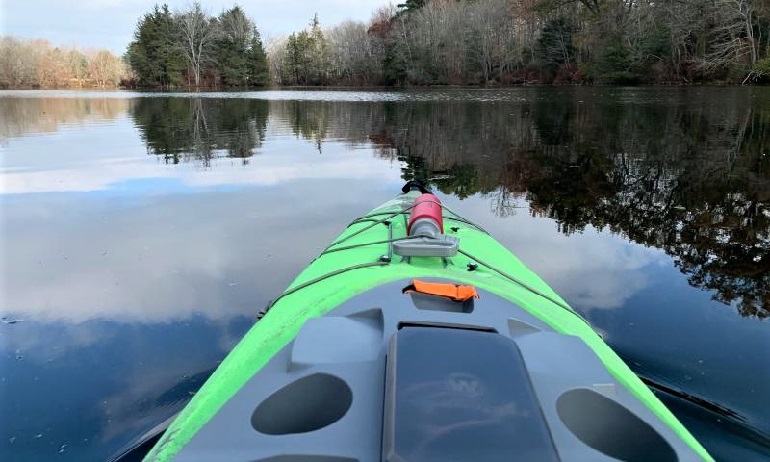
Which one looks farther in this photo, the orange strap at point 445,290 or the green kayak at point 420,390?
the orange strap at point 445,290

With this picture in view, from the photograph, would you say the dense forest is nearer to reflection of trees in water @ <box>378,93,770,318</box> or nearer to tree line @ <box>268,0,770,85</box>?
tree line @ <box>268,0,770,85</box>

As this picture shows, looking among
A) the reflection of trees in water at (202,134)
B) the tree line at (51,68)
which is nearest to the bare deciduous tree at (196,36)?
the tree line at (51,68)

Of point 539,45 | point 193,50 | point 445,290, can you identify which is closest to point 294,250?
A: point 445,290

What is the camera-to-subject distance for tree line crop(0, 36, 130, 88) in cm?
5906

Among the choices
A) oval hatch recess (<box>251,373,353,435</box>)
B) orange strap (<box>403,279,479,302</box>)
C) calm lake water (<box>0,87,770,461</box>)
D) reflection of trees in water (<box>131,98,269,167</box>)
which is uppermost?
reflection of trees in water (<box>131,98,269,167</box>)

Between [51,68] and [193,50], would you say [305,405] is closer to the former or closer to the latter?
[193,50]

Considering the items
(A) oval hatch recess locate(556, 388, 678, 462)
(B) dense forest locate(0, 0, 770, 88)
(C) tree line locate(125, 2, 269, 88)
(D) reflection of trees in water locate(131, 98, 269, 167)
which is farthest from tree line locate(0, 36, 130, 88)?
(A) oval hatch recess locate(556, 388, 678, 462)

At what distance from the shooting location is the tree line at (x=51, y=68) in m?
59.1

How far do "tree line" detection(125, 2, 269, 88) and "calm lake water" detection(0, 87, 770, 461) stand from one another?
47158mm

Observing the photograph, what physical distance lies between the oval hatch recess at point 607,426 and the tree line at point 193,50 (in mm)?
59306

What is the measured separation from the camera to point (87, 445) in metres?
2.56

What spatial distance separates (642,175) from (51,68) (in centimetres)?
7415

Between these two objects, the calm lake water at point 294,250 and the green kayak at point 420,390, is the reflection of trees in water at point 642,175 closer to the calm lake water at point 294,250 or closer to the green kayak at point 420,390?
the calm lake water at point 294,250

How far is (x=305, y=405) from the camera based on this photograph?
62.1 inches
